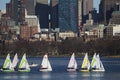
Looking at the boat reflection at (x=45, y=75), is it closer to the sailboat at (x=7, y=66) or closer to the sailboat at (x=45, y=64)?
the sailboat at (x=45, y=64)

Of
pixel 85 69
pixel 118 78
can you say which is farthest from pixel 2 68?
pixel 118 78

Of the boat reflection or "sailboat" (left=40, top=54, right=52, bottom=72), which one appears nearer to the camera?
the boat reflection

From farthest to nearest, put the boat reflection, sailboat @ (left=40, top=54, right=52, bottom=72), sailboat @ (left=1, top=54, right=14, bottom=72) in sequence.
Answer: sailboat @ (left=1, top=54, right=14, bottom=72)
sailboat @ (left=40, top=54, right=52, bottom=72)
the boat reflection

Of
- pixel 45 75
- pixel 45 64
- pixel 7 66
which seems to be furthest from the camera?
pixel 7 66

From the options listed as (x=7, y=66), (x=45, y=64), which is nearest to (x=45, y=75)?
(x=45, y=64)

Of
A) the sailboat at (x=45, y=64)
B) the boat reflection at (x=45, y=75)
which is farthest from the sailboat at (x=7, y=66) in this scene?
the boat reflection at (x=45, y=75)

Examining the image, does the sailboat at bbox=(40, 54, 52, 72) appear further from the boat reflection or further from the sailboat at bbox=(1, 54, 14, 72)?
the sailboat at bbox=(1, 54, 14, 72)

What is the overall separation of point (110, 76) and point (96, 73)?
5820 mm

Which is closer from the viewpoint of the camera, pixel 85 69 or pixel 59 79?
pixel 59 79

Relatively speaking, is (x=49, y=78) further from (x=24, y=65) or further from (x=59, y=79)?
(x=24, y=65)

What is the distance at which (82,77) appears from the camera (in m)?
124

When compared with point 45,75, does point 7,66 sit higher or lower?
higher

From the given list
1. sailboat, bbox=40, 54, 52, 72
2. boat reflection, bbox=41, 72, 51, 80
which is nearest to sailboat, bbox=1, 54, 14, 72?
sailboat, bbox=40, 54, 52, 72

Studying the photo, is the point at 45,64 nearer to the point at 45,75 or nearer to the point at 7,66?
the point at 45,75
